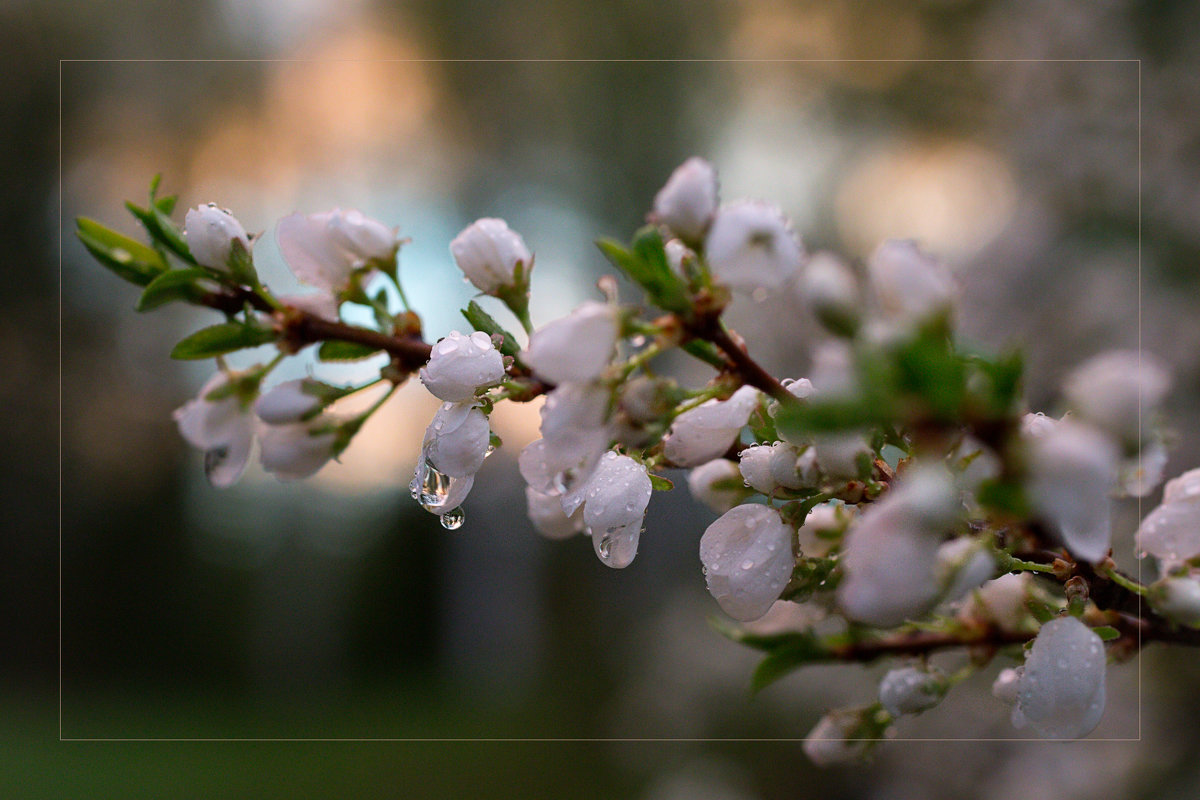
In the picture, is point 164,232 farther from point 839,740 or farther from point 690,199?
point 839,740

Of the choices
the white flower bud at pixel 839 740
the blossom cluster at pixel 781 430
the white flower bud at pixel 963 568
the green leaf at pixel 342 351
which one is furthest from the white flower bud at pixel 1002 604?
the green leaf at pixel 342 351

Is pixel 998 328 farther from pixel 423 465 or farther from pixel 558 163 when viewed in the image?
pixel 558 163

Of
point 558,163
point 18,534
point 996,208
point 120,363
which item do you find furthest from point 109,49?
point 996,208

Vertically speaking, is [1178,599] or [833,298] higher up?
[833,298]

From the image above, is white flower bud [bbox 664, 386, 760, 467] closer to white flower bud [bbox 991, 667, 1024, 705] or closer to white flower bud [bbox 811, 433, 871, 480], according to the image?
white flower bud [bbox 811, 433, 871, 480]

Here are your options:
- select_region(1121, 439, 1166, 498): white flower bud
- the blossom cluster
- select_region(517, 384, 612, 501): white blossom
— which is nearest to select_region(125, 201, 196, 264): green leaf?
the blossom cluster

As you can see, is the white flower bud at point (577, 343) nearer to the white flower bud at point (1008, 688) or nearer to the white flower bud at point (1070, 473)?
the white flower bud at point (1070, 473)

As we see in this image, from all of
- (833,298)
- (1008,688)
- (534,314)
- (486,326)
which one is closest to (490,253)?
(486,326)
